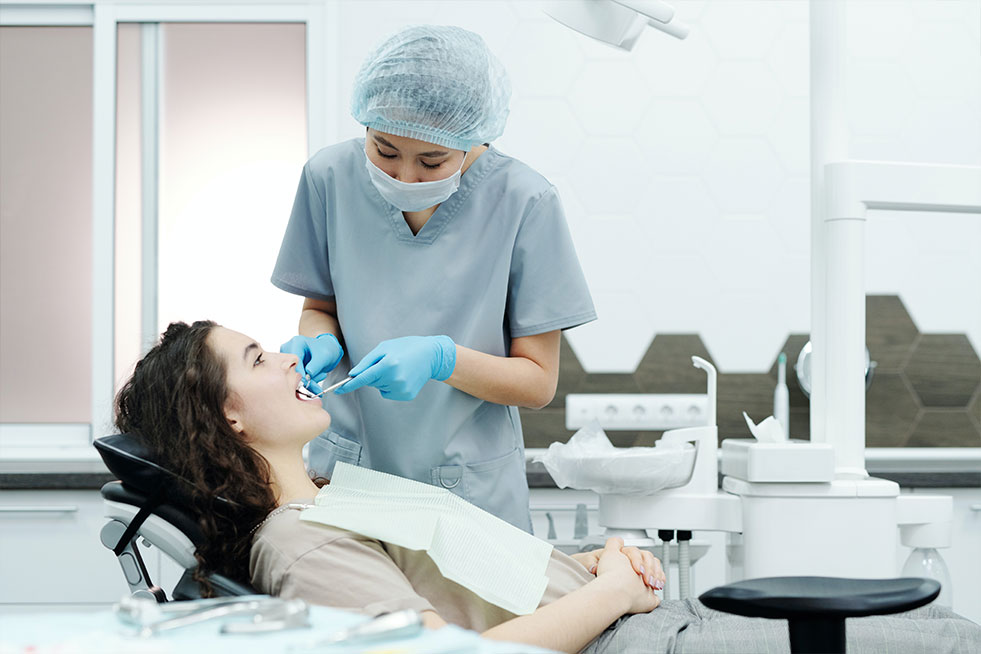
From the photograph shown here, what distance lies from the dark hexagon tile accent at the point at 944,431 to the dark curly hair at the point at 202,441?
206cm

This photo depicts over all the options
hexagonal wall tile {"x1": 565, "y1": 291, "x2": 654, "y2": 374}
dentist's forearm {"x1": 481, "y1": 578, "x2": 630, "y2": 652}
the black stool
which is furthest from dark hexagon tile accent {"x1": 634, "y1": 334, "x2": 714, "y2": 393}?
the black stool

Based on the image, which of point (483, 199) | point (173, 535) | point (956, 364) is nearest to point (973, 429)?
point (956, 364)

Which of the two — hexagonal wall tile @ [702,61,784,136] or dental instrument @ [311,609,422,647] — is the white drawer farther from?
hexagonal wall tile @ [702,61,784,136]

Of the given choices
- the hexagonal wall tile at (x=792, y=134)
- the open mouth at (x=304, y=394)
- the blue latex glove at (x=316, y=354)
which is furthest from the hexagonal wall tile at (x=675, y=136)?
the open mouth at (x=304, y=394)

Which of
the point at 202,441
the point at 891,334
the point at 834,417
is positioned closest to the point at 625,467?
the point at 834,417

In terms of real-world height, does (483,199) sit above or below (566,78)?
below

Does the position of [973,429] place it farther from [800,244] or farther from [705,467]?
[705,467]

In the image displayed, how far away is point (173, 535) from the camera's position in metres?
1.29

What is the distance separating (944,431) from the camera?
2691 millimetres

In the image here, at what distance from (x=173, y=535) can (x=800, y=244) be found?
2.03 metres

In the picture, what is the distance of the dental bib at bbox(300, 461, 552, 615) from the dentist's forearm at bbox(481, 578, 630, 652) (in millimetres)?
61

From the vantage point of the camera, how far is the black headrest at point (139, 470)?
4.19 feet

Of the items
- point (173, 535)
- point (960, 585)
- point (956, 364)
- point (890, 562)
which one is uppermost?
point (956, 364)

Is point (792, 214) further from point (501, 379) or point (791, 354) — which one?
point (501, 379)
